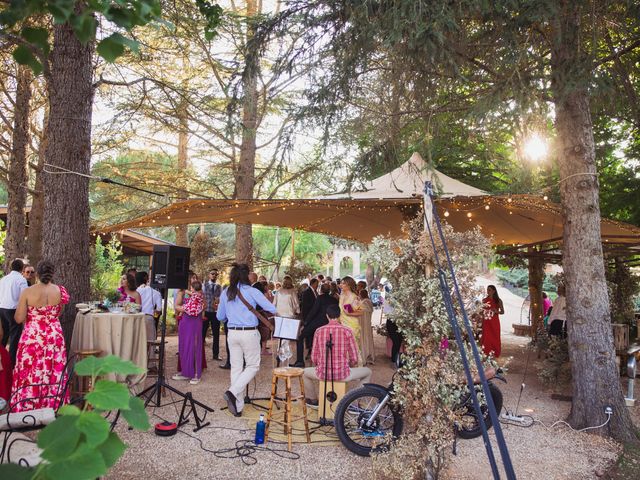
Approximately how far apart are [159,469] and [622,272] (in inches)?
429

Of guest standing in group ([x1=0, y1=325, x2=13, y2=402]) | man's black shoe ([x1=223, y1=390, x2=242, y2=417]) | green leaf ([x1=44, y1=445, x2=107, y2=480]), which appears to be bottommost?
man's black shoe ([x1=223, y1=390, x2=242, y2=417])

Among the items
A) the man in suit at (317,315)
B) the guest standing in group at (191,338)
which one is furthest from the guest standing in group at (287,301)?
the guest standing in group at (191,338)

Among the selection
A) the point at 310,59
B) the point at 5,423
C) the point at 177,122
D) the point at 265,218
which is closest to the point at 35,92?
the point at 177,122

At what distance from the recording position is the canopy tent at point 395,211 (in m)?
6.40

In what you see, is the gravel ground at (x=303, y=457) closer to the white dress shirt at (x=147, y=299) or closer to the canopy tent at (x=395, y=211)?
the canopy tent at (x=395, y=211)

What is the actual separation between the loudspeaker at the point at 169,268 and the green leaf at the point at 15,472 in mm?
4632

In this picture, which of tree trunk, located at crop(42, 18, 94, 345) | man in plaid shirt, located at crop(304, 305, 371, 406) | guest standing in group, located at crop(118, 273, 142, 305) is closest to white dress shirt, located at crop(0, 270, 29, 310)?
tree trunk, located at crop(42, 18, 94, 345)

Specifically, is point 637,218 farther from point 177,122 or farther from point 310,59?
point 177,122

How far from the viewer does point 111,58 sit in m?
1.43

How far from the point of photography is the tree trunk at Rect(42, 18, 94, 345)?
19.5ft

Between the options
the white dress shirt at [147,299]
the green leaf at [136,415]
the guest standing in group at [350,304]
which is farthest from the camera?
the guest standing in group at [350,304]

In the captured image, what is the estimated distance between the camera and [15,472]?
89 cm

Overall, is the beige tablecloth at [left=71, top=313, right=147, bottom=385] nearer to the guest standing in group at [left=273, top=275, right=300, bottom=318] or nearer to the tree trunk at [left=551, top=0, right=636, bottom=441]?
the guest standing in group at [left=273, top=275, right=300, bottom=318]

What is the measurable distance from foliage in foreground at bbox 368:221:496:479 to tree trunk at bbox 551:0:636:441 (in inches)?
87.9
